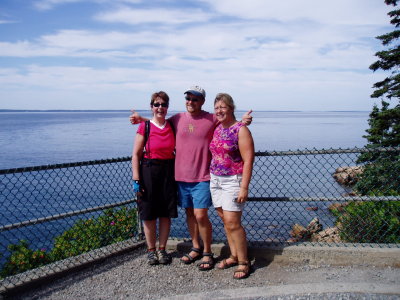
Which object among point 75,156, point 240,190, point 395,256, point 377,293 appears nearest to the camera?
point 377,293

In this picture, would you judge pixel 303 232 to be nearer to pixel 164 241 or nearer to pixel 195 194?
pixel 164 241

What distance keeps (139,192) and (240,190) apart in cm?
124

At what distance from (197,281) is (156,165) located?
144cm

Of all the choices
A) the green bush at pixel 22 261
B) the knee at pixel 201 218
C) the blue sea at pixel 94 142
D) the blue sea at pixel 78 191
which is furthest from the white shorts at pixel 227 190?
the blue sea at pixel 94 142

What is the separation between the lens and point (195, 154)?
14.9 ft

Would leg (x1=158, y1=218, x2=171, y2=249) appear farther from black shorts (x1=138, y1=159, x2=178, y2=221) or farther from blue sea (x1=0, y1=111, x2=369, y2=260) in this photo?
blue sea (x1=0, y1=111, x2=369, y2=260)

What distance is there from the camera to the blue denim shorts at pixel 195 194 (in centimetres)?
460

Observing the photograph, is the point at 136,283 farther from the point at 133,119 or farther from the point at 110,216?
the point at 110,216

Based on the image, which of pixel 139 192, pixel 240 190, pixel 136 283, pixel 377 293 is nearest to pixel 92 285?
pixel 136 283

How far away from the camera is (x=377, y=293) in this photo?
385 cm

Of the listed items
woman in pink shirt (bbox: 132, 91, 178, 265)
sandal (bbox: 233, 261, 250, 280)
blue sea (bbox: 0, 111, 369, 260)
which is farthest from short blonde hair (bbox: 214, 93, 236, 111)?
blue sea (bbox: 0, 111, 369, 260)

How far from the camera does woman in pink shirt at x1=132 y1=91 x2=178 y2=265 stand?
15.3 ft

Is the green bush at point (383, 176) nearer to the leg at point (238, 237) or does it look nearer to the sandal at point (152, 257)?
the leg at point (238, 237)

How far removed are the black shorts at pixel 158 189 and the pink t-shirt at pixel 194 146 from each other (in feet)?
0.64
